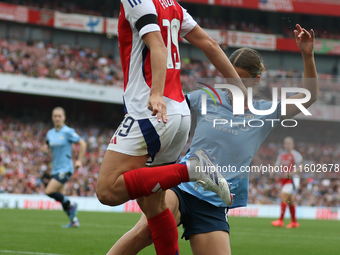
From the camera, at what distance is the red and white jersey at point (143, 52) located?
270 cm

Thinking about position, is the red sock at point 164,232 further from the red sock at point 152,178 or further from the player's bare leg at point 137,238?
the red sock at point 152,178

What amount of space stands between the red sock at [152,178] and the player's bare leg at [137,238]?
0.54m

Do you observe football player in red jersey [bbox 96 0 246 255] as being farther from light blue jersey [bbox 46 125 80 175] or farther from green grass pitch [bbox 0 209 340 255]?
light blue jersey [bbox 46 125 80 175]

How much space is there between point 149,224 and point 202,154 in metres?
0.61

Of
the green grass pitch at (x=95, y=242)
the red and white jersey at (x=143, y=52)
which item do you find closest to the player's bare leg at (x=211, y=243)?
the red and white jersey at (x=143, y=52)

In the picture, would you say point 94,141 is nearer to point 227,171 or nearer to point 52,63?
point 52,63

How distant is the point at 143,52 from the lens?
2.82 metres

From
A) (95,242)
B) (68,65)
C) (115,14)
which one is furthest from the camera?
(115,14)

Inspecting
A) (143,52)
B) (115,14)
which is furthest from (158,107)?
(115,14)

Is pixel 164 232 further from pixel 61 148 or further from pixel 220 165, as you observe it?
pixel 61 148

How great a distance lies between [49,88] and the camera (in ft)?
85.7

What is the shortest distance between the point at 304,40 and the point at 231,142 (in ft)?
2.90

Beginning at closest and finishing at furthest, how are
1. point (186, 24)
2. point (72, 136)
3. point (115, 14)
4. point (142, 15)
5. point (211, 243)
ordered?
1. point (142, 15)
2. point (186, 24)
3. point (211, 243)
4. point (72, 136)
5. point (115, 14)

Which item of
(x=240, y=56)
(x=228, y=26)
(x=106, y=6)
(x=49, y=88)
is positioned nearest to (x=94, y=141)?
(x=49, y=88)
